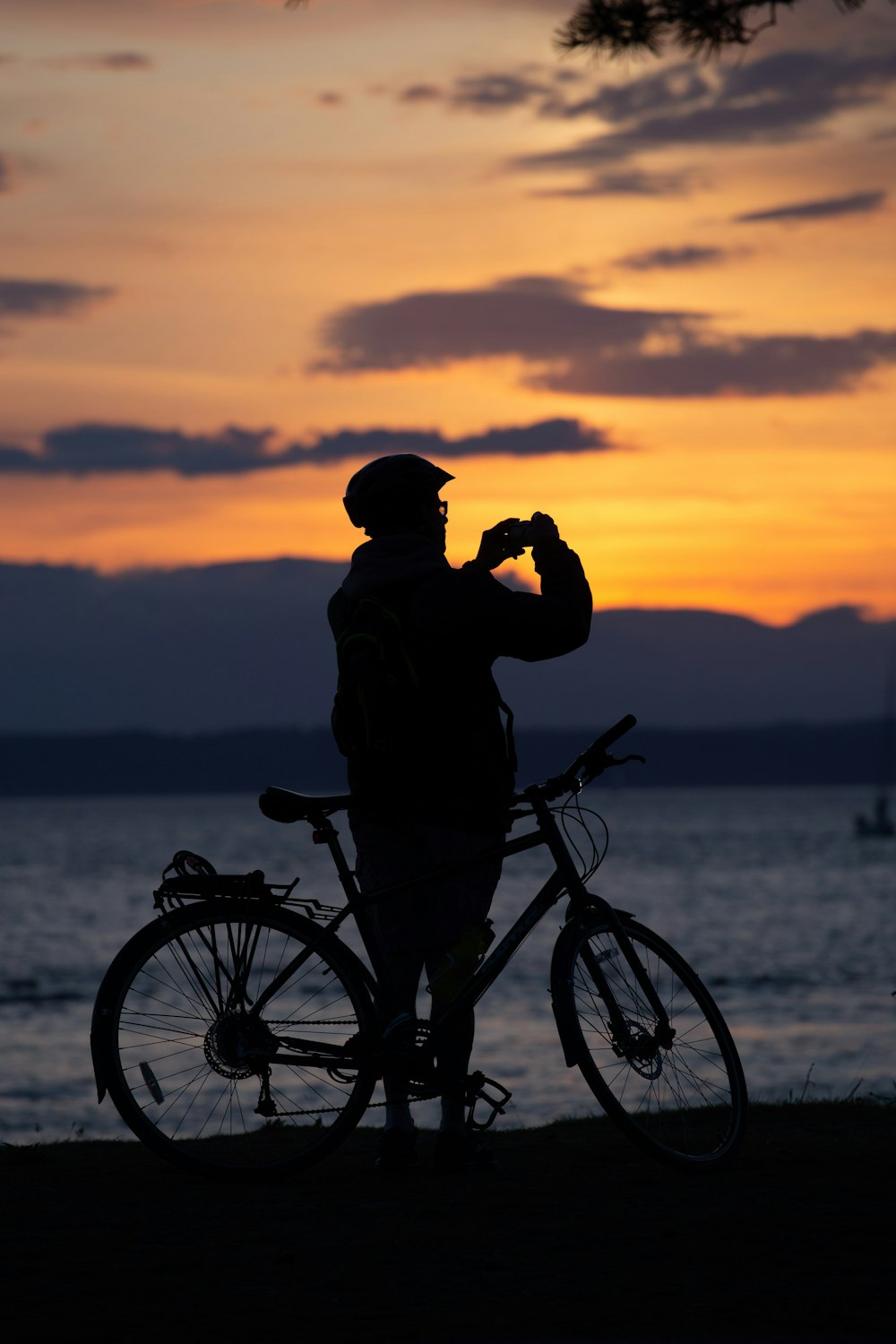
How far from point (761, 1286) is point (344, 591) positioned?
8.13 feet

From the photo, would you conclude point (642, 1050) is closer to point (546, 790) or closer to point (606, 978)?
point (606, 978)

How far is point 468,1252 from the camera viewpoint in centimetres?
434

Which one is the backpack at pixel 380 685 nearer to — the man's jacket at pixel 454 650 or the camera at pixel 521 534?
the man's jacket at pixel 454 650

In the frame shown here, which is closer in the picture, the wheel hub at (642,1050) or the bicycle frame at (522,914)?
the bicycle frame at (522,914)

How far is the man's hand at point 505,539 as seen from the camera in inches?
206

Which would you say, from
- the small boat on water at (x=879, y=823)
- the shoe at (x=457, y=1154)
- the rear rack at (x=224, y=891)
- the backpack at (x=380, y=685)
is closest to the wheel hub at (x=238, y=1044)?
the rear rack at (x=224, y=891)

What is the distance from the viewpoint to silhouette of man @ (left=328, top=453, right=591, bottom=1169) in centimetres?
512

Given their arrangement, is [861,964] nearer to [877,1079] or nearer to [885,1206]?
[877,1079]

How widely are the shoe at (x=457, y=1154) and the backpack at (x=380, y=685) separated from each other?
1270 millimetres

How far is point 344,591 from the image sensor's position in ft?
Answer: 17.5

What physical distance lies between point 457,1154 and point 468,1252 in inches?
40.5

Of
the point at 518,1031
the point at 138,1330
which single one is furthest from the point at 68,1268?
the point at 518,1031

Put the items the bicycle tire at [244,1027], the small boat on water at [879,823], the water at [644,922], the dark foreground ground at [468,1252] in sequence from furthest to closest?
the small boat on water at [879,823] < the water at [644,922] < the bicycle tire at [244,1027] < the dark foreground ground at [468,1252]

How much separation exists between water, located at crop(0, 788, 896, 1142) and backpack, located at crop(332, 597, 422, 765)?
3.93 meters
